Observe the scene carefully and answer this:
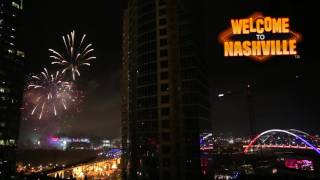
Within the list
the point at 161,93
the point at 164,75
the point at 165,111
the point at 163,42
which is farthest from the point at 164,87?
the point at 163,42

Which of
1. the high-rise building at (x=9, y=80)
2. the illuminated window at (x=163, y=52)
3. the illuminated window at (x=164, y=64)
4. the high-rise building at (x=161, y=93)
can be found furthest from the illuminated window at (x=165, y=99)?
the high-rise building at (x=9, y=80)

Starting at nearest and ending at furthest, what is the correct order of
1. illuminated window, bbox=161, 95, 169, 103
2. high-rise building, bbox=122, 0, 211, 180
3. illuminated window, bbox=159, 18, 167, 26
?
high-rise building, bbox=122, 0, 211, 180, illuminated window, bbox=161, 95, 169, 103, illuminated window, bbox=159, 18, 167, 26

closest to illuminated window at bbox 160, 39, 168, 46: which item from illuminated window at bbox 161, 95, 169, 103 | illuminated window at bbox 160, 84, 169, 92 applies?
illuminated window at bbox 160, 84, 169, 92

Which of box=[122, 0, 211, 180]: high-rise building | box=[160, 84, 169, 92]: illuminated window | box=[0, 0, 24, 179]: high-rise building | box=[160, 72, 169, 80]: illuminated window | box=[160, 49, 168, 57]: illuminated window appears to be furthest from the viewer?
box=[0, 0, 24, 179]: high-rise building

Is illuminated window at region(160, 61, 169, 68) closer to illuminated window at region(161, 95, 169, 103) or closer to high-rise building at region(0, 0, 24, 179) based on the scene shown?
illuminated window at region(161, 95, 169, 103)

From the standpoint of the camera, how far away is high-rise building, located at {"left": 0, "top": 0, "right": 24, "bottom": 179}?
102 m

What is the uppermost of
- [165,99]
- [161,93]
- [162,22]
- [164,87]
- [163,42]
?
[162,22]

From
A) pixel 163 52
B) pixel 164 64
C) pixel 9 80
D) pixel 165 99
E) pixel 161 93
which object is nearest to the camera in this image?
pixel 165 99

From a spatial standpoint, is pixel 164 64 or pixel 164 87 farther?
pixel 164 64

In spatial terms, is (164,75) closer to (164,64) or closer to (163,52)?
(164,64)

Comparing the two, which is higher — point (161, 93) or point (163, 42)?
point (163, 42)

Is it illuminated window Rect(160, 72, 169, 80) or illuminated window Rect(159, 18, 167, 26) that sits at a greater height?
illuminated window Rect(159, 18, 167, 26)

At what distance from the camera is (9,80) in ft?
351

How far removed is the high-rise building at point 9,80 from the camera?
102 metres
